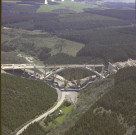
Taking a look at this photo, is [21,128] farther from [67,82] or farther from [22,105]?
[67,82]

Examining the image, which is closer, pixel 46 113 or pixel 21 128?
pixel 21 128

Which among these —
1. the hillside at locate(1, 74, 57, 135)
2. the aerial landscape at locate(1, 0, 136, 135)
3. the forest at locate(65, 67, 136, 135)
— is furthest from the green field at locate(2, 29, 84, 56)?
the forest at locate(65, 67, 136, 135)

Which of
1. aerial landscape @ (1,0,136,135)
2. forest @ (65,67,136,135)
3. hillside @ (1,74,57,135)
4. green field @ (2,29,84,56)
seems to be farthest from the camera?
green field @ (2,29,84,56)

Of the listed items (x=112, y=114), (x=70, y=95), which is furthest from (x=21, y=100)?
(x=112, y=114)

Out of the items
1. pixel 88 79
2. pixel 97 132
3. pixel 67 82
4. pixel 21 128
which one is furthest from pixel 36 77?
pixel 97 132

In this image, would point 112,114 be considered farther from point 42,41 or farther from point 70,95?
point 42,41

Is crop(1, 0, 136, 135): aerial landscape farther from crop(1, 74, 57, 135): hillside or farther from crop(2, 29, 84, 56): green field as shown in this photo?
crop(2, 29, 84, 56): green field
